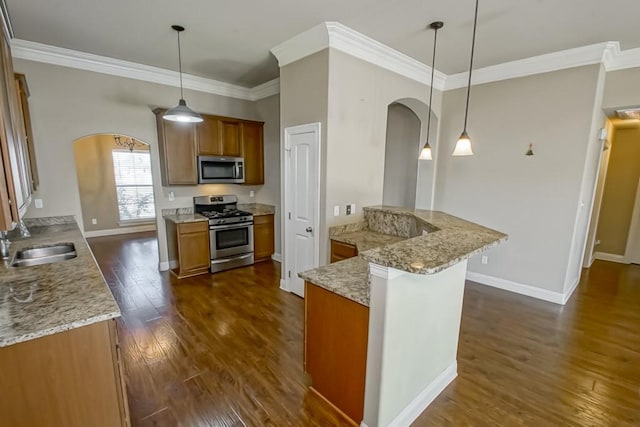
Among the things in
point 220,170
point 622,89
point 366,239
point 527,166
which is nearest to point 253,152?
point 220,170

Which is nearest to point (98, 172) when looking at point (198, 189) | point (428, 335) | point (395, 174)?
point (198, 189)

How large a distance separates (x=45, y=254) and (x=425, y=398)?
3.41 m

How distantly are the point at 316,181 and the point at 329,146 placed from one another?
16.8 inches

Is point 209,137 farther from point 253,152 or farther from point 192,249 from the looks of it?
point 192,249

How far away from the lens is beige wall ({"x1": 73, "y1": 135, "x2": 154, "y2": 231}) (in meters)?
6.80

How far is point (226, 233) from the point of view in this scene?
470 cm

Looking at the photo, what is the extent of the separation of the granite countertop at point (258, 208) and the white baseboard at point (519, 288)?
3.43 meters

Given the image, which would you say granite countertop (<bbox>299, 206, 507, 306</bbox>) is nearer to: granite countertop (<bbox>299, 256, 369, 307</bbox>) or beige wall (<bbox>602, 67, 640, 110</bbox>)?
granite countertop (<bbox>299, 256, 369, 307</bbox>)

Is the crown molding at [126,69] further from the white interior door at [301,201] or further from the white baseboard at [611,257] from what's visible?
the white baseboard at [611,257]

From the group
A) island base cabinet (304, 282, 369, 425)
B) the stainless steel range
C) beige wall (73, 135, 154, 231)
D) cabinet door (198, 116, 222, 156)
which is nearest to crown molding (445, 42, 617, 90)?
cabinet door (198, 116, 222, 156)

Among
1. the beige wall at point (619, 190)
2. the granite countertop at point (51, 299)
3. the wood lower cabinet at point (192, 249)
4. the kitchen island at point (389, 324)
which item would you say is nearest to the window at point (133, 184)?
the wood lower cabinet at point (192, 249)

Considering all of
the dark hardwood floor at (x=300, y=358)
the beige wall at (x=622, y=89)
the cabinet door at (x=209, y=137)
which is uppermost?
the beige wall at (x=622, y=89)

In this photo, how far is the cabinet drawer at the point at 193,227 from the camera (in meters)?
4.28

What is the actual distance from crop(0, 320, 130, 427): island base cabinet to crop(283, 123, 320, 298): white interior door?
2286 millimetres
